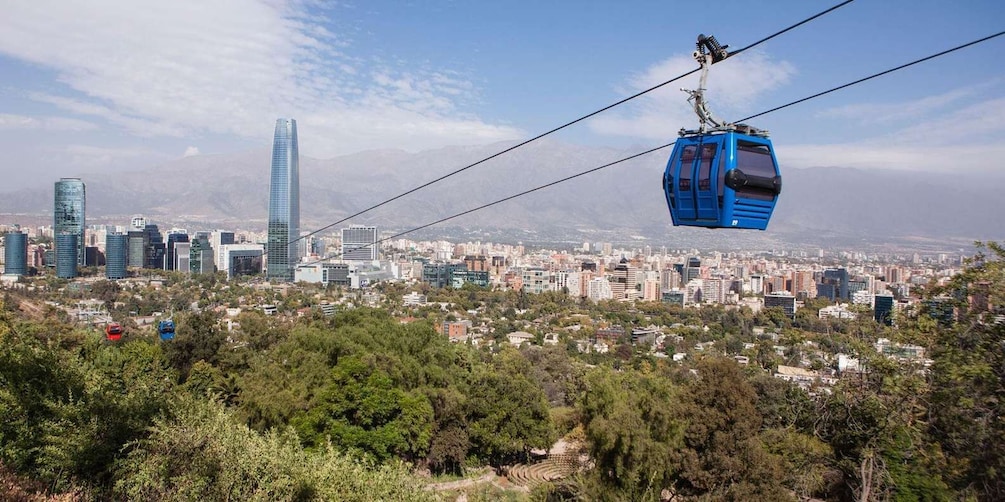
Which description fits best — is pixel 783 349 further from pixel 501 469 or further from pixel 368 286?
pixel 368 286

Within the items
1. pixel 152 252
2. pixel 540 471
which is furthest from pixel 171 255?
pixel 540 471

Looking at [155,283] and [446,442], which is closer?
[446,442]

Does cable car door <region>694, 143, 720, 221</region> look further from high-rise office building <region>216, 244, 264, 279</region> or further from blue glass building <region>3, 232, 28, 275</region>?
high-rise office building <region>216, 244, 264, 279</region>

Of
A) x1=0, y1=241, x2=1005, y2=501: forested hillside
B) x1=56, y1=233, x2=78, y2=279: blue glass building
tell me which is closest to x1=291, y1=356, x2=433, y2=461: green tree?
x1=0, y1=241, x2=1005, y2=501: forested hillside

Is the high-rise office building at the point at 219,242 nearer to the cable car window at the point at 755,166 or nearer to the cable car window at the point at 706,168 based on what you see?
the cable car window at the point at 706,168

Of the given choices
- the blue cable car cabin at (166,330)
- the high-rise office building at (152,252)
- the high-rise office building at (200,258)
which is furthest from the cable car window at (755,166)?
the high-rise office building at (152,252)

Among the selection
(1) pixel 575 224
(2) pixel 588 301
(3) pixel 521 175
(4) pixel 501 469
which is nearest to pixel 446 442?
(4) pixel 501 469
